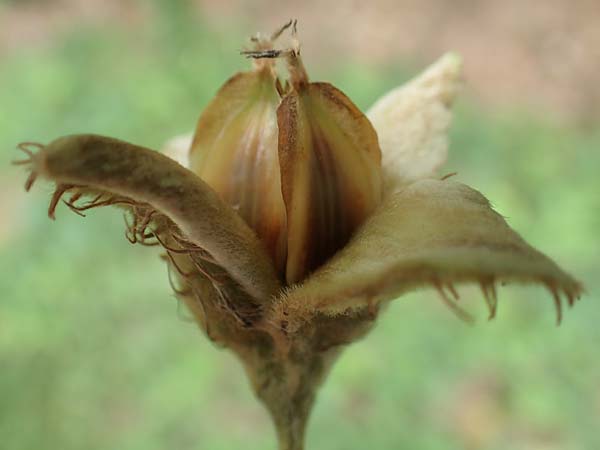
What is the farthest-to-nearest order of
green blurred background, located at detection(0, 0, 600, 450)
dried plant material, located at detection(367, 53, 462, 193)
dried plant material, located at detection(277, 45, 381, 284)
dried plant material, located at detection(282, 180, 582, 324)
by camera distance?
green blurred background, located at detection(0, 0, 600, 450) → dried plant material, located at detection(367, 53, 462, 193) → dried plant material, located at detection(277, 45, 381, 284) → dried plant material, located at detection(282, 180, 582, 324)

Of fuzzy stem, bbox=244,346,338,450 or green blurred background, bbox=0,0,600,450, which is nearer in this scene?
fuzzy stem, bbox=244,346,338,450

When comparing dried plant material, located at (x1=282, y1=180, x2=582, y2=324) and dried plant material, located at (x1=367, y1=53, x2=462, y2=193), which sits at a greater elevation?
dried plant material, located at (x1=367, y1=53, x2=462, y2=193)

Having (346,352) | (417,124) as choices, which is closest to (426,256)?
(417,124)

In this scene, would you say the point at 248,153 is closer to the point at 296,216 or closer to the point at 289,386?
the point at 296,216

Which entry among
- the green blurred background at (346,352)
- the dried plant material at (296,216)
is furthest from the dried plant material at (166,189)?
the green blurred background at (346,352)

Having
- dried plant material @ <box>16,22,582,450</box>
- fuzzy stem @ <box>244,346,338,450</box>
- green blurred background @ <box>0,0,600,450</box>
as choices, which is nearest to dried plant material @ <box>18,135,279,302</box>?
dried plant material @ <box>16,22,582,450</box>

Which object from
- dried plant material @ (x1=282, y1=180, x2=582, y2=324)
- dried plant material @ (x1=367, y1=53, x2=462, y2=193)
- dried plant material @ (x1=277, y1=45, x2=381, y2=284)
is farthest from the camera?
dried plant material @ (x1=367, y1=53, x2=462, y2=193)

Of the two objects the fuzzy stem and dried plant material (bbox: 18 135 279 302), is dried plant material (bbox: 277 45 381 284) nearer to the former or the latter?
dried plant material (bbox: 18 135 279 302)

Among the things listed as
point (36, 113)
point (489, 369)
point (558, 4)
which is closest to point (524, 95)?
point (558, 4)

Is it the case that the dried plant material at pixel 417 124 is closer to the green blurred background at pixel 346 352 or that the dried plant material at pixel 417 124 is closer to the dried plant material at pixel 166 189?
the dried plant material at pixel 166 189
